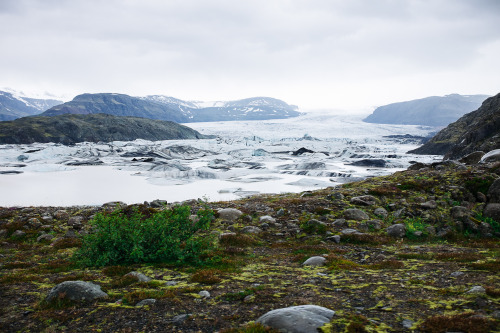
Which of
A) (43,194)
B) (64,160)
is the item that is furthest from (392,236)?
(64,160)

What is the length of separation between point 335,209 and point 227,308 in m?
8.65

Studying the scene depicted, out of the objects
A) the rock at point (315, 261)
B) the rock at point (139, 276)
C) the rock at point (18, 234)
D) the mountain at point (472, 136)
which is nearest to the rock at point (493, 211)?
the rock at point (315, 261)

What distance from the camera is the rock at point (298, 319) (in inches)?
151

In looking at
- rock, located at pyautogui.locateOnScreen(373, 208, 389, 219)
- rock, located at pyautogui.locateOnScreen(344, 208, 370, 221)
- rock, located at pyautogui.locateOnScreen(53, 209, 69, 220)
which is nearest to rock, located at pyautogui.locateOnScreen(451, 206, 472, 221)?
rock, located at pyautogui.locateOnScreen(373, 208, 389, 219)

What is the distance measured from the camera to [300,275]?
6.50 meters

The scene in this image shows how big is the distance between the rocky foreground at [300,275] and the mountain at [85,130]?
285ft

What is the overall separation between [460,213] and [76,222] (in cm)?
1479

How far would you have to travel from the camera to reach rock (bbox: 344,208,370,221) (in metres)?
11.5

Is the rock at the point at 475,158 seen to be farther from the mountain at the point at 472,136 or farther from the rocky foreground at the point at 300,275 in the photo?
the rocky foreground at the point at 300,275

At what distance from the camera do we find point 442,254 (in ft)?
24.7

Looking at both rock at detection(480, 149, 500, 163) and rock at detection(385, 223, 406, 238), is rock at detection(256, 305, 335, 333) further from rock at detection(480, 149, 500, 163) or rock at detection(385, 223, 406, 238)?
rock at detection(480, 149, 500, 163)

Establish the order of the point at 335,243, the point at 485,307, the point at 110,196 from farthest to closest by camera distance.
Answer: the point at 110,196 < the point at 335,243 < the point at 485,307

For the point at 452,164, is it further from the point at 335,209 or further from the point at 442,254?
the point at 442,254

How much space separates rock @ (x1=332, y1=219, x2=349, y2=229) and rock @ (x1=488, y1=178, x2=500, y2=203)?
5422 mm
